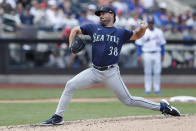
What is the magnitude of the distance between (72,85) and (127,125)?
1053mm

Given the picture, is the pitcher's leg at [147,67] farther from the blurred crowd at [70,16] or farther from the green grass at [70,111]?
the blurred crowd at [70,16]


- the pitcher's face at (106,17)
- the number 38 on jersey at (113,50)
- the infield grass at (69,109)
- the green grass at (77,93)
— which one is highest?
the pitcher's face at (106,17)

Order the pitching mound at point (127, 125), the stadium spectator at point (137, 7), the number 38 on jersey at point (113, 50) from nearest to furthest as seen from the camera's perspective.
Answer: the pitching mound at point (127, 125) < the number 38 on jersey at point (113, 50) < the stadium spectator at point (137, 7)

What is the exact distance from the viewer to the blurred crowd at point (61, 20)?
683 inches

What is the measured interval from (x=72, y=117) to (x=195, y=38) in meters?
9.94

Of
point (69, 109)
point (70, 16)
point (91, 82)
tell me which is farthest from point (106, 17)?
point (70, 16)

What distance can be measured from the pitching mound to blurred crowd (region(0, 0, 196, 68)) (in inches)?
351

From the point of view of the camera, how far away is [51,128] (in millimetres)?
7770

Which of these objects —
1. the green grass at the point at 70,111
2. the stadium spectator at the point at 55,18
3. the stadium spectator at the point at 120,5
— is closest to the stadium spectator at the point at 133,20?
the stadium spectator at the point at 120,5

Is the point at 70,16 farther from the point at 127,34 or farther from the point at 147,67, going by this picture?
the point at 127,34

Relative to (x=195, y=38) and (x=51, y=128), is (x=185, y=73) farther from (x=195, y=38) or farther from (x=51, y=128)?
(x=51, y=128)

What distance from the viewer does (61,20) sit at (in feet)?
58.1

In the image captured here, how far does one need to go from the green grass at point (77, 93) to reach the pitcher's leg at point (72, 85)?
19.0 ft

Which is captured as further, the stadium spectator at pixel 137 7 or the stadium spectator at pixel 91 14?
the stadium spectator at pixel 137 7
